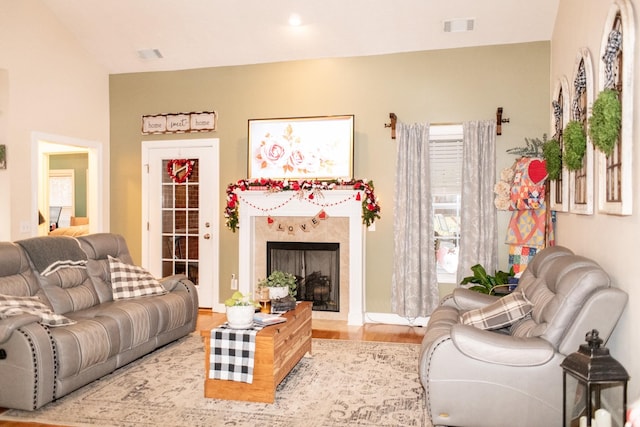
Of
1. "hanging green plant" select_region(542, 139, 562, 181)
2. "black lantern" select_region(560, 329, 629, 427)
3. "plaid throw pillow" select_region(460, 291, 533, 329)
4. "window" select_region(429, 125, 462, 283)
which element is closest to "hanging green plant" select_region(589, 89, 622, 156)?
"black lantern" select_region(560, 329, 629, 427)

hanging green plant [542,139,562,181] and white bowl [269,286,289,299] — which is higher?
hanging green plant [542,139,562,181]

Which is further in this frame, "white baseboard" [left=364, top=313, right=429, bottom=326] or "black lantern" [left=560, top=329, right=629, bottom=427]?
"white baseboard" [left=364, top=313, right=429, bottom=326]

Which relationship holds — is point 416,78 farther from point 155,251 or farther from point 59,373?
point 59,373

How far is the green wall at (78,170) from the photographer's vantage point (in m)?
10.1

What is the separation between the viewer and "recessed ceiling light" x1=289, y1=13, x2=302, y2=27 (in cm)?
519

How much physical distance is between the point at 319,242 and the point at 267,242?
2.06 ft

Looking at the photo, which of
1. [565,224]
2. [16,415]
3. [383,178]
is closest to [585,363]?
[565,224]

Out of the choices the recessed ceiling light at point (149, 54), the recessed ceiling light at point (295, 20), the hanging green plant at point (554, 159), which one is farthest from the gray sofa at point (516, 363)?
the recessed ceiling light at point (149, 54)

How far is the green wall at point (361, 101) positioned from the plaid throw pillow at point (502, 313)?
2.13 meters

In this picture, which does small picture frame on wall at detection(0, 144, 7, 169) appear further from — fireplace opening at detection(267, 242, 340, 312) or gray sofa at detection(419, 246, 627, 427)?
gray sofa at detection(419, 246, 627, 427)

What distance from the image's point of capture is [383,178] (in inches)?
223

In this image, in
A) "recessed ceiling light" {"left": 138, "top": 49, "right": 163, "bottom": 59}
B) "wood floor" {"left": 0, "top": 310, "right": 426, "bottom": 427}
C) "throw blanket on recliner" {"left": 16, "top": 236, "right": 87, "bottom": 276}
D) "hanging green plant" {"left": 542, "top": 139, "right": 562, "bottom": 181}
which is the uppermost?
"recessed ceiling light" {"left": 138, "top": 49, "right": 163, "bottom": 59}

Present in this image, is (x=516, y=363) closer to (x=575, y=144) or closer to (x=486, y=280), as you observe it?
(x=575, y=144)

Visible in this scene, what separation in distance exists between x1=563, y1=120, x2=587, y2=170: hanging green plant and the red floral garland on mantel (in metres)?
2.24
